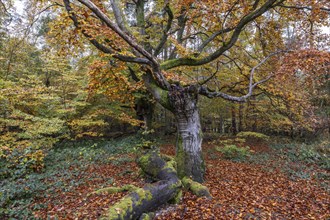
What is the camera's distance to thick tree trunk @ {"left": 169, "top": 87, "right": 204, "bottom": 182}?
20.1ft

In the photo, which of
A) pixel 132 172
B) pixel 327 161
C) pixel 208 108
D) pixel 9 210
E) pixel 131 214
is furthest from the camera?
pixel 208 108

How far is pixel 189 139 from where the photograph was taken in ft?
20.6

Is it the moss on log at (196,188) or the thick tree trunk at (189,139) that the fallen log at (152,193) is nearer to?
the moss on log at (196,188)

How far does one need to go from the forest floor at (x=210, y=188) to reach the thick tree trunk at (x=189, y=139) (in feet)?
2.29

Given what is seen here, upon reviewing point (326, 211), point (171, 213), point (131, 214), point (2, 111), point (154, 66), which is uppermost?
point (154, 66)

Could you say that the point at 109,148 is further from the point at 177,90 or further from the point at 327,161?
the point at 327,161

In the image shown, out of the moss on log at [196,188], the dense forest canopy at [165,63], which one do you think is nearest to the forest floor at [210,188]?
the moss on log at [196,188]

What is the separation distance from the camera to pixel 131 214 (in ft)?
12.1

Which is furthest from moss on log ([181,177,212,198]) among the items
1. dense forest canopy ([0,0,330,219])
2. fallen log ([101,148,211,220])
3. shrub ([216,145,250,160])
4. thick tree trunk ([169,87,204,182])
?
shrub ([216,145,250,160])

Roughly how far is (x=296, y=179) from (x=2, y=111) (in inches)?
449

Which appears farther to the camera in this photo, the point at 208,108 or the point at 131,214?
the point at 208,108

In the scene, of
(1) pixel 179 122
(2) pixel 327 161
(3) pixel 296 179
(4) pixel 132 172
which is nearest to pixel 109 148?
(4) pixel 132 172

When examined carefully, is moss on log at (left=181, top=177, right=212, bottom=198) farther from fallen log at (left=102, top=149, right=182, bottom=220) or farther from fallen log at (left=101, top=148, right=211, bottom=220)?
fallen log at (left=102, top=149, right=182, bottom=220)

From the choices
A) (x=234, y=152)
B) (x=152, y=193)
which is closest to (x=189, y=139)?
(x=152, y=193)
